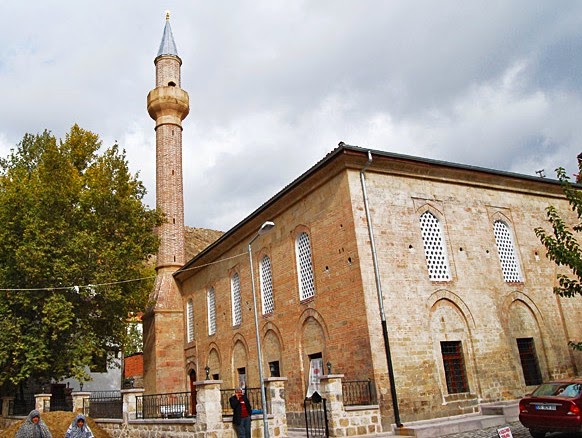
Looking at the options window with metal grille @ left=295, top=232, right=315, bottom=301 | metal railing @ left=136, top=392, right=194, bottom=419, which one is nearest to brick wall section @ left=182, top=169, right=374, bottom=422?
window with metal grille @ left=295, top=232, right=315, bottom=301

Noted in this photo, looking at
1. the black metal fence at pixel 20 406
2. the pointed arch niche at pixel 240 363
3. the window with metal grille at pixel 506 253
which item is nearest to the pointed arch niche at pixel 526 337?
the window with metal grille at pixel 506 253

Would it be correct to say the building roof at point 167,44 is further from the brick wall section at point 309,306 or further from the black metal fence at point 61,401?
the black metal fence at point 61,401

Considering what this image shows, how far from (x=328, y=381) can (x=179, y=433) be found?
3.81m

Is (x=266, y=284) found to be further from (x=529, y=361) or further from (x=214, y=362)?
(x=529, y=361)

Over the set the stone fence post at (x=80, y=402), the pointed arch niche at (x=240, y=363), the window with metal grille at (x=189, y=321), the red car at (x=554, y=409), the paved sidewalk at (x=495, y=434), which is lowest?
the paved sidewalk at (x=495, y=434)

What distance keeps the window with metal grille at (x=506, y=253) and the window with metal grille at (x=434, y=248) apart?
239 centimetres

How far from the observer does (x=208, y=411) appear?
1119 centimetres

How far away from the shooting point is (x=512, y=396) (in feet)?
46.8

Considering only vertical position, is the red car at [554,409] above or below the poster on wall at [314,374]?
below

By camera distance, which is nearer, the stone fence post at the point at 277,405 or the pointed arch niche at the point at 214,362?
the stone fence post at the point at 277,405

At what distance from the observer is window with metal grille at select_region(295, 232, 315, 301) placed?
15634 mm

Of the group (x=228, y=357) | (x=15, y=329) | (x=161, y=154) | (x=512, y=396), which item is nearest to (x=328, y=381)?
(x=512, y=396)

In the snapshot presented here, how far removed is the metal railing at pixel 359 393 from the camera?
12205 mm

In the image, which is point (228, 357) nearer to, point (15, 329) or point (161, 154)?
point (15, 329)
